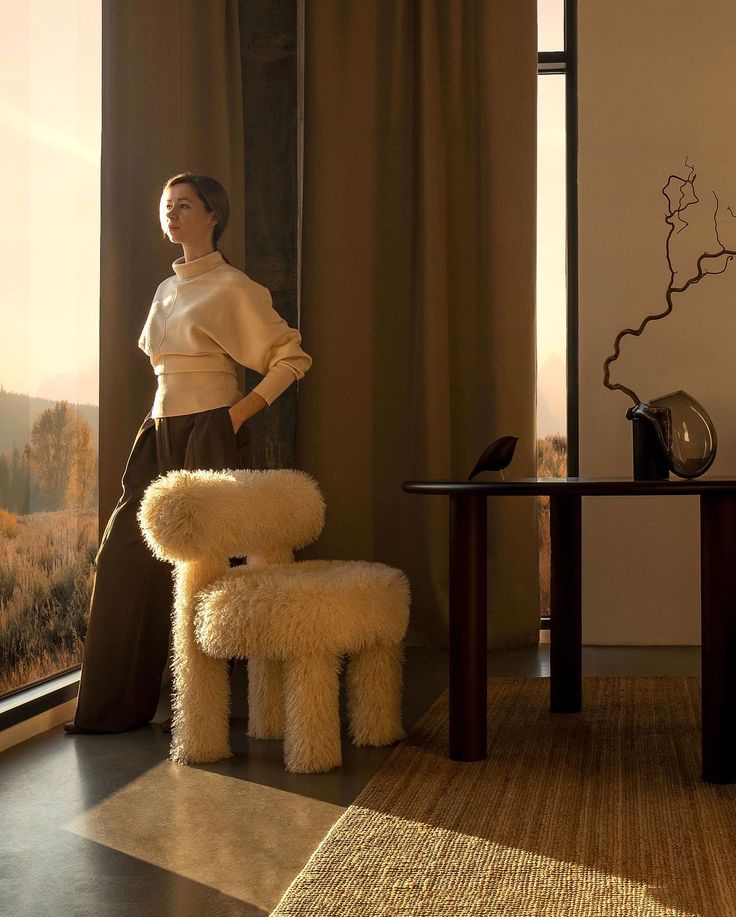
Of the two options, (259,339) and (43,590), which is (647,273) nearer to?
(259,339)

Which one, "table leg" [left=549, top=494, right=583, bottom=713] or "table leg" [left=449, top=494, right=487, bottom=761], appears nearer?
"table leg" [left=449, top=494, right=487, bottom=761]

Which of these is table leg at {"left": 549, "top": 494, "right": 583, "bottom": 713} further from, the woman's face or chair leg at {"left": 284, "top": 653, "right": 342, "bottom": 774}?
the woman's face

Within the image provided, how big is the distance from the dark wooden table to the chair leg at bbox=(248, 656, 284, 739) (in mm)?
467

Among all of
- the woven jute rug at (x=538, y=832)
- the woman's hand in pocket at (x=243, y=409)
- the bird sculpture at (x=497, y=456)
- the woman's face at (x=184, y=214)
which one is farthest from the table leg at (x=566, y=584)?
the woman's face at (x=184, y=214)

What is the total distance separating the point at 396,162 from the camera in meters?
3.80

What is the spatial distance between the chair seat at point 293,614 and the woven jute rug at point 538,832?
0.30 m

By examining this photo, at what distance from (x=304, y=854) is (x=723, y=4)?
10.8 ft

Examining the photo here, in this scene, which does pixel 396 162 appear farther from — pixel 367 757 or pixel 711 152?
pixel 367 757

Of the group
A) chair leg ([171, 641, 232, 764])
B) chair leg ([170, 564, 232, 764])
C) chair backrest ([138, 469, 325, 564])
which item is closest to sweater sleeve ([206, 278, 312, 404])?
chair backrest ([138, 469, 325, 564])

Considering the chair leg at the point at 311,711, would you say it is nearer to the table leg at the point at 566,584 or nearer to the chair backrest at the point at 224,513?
the chair backrest at the point at 224,513

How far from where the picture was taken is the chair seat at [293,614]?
85.3 inches

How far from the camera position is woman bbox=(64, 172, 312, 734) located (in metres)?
2.67

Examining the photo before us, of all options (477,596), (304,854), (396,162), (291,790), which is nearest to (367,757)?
(291,790)

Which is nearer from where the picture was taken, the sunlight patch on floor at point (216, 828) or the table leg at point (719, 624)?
the sunlight patch on floor at point (216, 828)
